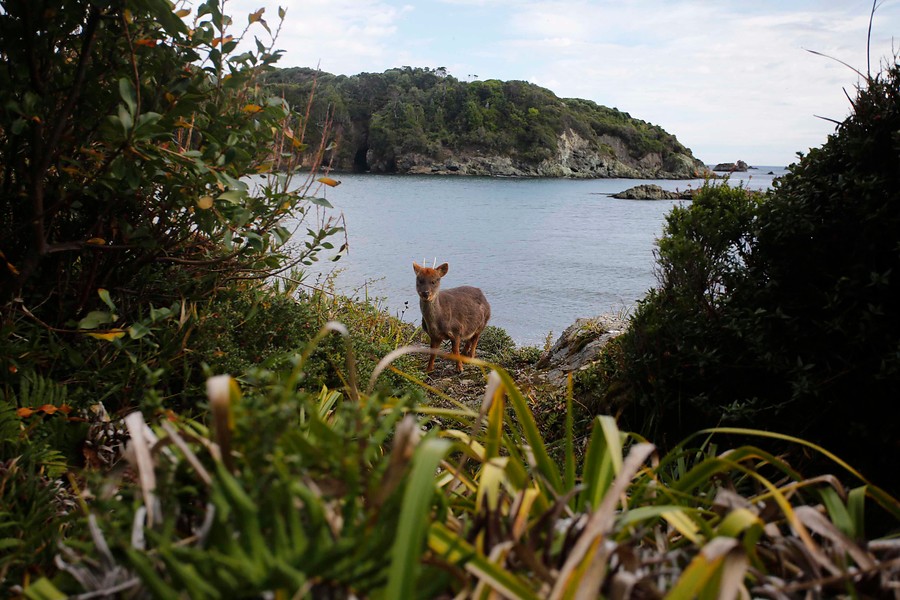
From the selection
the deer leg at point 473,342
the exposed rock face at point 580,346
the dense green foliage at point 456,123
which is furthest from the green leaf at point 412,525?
the dense green foliage at point 456,123

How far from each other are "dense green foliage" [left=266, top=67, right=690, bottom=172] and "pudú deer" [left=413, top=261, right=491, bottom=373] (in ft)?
117

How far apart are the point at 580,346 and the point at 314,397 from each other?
3.32m

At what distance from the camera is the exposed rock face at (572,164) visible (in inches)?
1897

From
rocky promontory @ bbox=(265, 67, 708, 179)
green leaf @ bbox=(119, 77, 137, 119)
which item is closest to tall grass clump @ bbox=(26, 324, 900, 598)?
green leaf @ bbox=(119, 77, 137, 119)

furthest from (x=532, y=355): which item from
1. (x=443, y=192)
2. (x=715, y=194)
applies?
(x=443, y=192)

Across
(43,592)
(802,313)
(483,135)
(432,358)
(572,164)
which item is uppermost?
(483,135)

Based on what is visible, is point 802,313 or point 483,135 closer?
point 802,313

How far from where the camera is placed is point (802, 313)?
3.16 m

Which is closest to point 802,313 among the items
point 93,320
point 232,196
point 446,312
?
point 232,196

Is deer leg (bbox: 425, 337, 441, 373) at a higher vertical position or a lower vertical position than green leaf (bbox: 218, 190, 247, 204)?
lower

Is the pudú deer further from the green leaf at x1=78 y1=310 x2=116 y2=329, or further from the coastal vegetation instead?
the green leaf at x1=78 y1=310 x2=116 y2=329

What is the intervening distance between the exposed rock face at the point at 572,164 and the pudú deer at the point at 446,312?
40189mm

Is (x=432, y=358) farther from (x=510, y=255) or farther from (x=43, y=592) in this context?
(x=510, y=255)

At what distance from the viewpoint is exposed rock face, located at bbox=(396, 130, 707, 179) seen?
1897 inches
